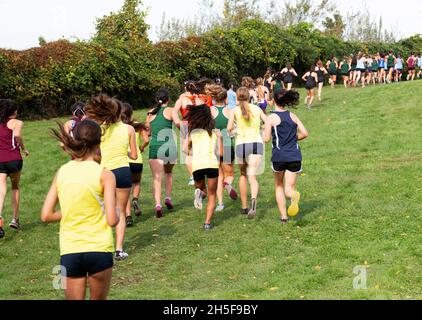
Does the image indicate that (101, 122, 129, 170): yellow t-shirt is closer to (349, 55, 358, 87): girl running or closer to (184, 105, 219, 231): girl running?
(184, 105, 219, 231): girl running

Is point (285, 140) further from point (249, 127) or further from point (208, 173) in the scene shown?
point (208, 173)

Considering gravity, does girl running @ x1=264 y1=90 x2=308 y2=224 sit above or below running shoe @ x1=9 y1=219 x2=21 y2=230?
above

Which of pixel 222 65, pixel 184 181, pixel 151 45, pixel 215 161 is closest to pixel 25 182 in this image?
pixel 184 181

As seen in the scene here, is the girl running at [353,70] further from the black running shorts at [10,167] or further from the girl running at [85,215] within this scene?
A: the girl running at [85,215]

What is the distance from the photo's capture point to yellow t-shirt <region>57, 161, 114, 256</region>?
525 centimetres

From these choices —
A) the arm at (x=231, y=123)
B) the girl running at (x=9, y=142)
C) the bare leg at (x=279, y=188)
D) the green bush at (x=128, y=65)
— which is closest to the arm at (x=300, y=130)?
the bare leg at (x=279, y=188)

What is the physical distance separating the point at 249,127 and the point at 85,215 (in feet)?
19.1

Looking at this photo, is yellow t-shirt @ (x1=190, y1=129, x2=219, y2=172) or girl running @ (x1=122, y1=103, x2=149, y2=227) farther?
girl running @ (x1=122, y1=103, x2=149, y2=227)

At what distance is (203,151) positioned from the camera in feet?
33.4

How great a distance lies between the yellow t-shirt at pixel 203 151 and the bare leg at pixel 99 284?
16.4 ft

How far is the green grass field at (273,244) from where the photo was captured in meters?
7.59

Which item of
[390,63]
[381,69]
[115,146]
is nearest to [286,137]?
[115,146]

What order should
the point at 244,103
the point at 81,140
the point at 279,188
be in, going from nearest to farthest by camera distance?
the point at 81,140
the point at 279,188
the point at 244,103

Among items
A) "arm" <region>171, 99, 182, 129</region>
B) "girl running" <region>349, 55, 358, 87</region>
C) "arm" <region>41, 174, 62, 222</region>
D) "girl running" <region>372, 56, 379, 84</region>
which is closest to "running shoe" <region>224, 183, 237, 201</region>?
"arm" <region>171, 99, 182, 129</region>
